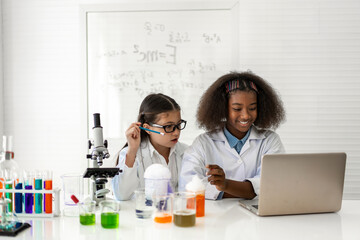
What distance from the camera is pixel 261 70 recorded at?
11.1ft

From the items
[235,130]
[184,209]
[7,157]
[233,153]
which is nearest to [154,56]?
[235,130]

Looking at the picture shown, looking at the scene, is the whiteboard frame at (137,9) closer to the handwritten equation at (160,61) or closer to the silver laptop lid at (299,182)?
the handwritten equation at (160,61)

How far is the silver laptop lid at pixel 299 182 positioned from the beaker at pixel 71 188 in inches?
31.0

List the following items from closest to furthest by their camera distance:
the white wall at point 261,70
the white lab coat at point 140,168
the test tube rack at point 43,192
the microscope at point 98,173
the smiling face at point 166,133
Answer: the test tube rack at point 43,192 < the microscope at point 98,173 < the white lab coat at point 140,168 < the smiling face at point 166,133 < the white wall at point 261,70

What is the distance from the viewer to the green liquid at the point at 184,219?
1479 mm

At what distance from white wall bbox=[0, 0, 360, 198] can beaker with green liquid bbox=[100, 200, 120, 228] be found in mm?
2099

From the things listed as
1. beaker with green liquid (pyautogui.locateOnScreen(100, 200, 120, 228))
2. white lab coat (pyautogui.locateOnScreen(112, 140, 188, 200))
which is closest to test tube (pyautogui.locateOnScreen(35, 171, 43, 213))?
beaker with green liquid (pyautogui.locateOnScreen(100, 200, 120, 228))

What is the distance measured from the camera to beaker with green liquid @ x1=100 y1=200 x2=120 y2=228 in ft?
4.82

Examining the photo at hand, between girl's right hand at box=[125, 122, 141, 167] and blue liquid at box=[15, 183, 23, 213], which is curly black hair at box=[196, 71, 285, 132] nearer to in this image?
girl's right hand at box=[125, 122, 141, 167]

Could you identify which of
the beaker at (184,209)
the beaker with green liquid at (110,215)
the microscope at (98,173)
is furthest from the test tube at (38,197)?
the beaker at (184,209)

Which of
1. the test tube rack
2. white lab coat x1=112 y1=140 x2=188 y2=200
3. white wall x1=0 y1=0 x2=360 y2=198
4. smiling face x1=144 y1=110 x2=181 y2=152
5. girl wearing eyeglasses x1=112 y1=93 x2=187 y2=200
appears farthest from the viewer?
white wall x1=0 y1=0 x2=360 y2=198

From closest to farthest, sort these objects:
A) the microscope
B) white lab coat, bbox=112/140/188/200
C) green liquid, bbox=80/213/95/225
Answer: green liquid, bbox=80/213/95/225
the microscope
white lab coat, bbox=112/140/188/200

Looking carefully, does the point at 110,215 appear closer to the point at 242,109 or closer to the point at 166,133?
the point at 166,133

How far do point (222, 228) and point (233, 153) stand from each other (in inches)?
29.8
